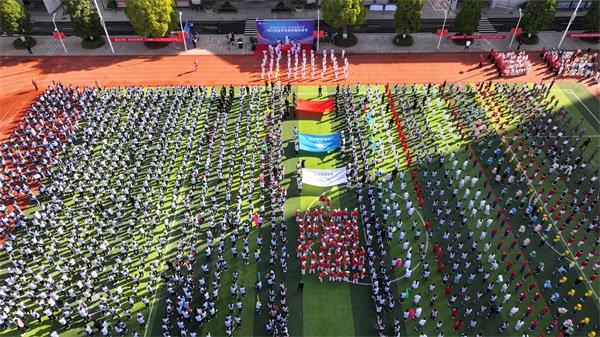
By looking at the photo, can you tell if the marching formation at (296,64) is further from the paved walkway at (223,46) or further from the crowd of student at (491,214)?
the crowd of student at (491,214)

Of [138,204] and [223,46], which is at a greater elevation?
[223,46]

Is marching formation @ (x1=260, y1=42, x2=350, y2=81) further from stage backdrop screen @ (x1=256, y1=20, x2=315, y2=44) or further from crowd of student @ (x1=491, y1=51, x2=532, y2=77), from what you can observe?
crowd of student @ (x1=491, y1=51, x2=532, y2=77)

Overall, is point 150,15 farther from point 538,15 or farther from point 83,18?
point 538,15

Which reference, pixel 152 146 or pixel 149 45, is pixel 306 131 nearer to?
pixel 152 146

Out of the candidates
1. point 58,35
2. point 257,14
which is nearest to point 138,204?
point 58,35

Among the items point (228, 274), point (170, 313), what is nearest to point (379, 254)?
point (228, 274)

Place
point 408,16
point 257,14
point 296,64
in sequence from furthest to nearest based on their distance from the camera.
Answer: point 257,14, point 408,16, point 296,64

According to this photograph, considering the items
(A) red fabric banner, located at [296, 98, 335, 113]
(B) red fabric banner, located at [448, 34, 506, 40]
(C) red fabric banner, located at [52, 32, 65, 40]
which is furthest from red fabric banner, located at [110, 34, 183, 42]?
(B) red fabric banner, located at [448, 34, 506, 40]
